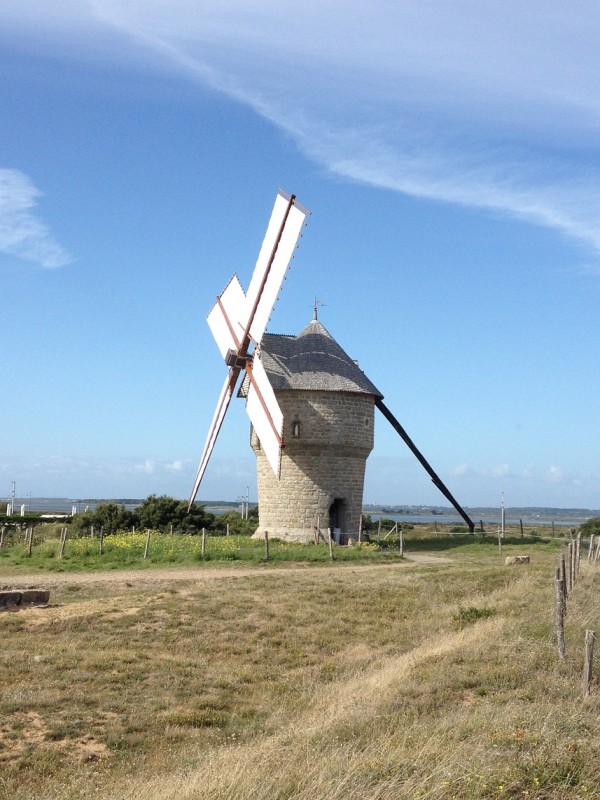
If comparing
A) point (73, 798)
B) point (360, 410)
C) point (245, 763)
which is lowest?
point (73, 798)

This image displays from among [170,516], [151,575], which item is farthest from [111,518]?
[151,575]

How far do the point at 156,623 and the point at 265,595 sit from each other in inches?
142

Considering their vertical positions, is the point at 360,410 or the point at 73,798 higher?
the point at 360,410

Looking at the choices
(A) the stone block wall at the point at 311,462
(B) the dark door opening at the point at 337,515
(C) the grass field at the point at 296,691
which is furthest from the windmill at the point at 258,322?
(C) the grass field at the point at 296,691

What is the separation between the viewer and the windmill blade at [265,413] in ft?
88.4

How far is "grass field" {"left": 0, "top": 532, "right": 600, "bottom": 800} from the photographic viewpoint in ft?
24.1

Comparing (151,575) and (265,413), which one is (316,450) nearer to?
(265,413)

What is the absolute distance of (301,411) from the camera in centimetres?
3089

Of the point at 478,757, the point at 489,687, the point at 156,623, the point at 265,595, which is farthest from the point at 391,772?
the point at 265,595

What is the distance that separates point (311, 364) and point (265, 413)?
457 centimetres

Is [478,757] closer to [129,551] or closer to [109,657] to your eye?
[109,657]

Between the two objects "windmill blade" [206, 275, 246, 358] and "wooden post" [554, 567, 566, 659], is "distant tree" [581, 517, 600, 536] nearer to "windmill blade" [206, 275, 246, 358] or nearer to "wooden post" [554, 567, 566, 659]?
"windmill blade" [206, 275, 246, 358]

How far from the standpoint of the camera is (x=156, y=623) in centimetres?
1686

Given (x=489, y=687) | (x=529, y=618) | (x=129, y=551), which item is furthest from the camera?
(x=129, y=551)
